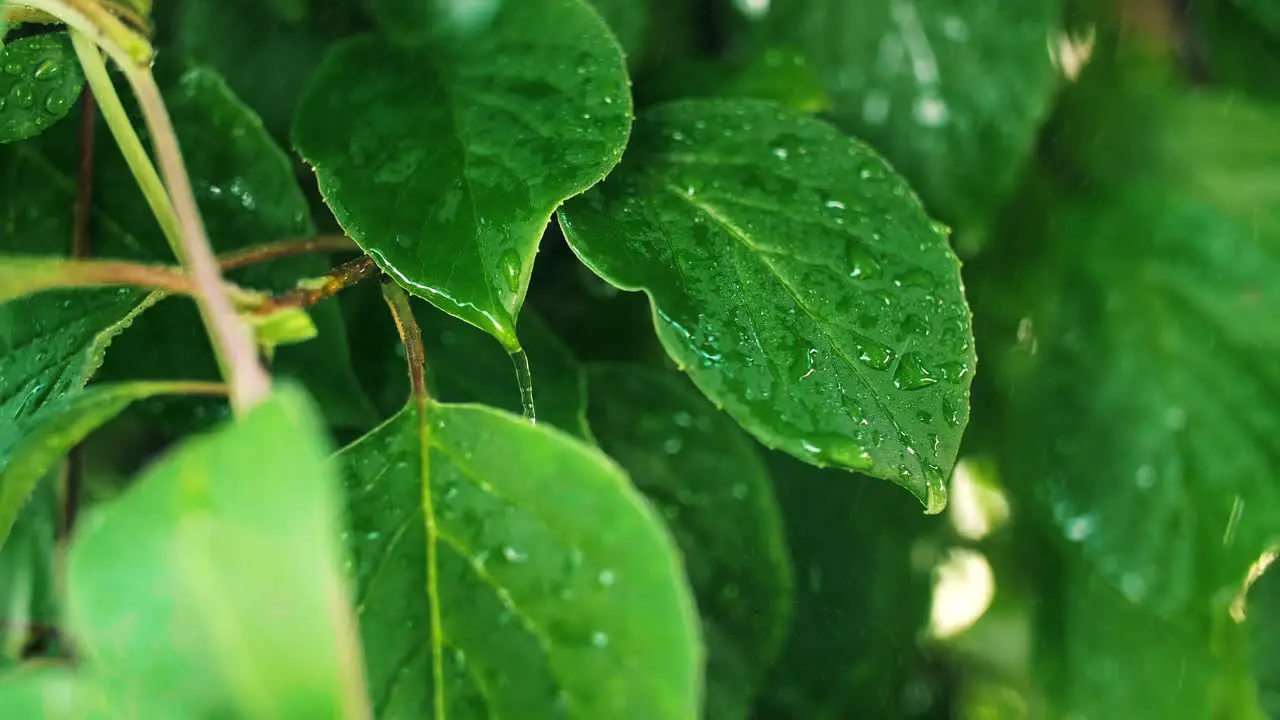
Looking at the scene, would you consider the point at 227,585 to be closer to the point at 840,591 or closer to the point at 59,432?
the point at 59,432

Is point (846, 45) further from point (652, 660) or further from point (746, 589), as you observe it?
point (652, 660)

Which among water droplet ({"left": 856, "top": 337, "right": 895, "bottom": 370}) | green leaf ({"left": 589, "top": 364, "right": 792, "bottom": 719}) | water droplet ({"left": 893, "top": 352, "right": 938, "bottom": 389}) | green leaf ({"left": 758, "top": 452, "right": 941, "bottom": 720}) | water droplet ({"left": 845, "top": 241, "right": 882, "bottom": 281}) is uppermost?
water droplet ({"left": 845, "top": 241, "right": 882, "bottom": 281})

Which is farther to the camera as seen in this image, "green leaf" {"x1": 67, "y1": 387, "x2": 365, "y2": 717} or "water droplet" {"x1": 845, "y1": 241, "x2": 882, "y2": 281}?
"water droplet" {"x1": 845, "y1": 241, "x2": 882, "y2": 281}

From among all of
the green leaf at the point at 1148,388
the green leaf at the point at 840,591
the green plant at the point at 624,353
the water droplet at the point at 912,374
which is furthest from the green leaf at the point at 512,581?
the green leaf at the point at 1148,388

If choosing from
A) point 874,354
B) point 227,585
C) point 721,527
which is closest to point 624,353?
point 721,527

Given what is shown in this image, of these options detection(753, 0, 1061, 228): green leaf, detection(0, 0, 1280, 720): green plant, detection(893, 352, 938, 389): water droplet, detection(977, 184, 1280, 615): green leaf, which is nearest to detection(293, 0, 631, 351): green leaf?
detection(0, 0, 1280, 720): green plant

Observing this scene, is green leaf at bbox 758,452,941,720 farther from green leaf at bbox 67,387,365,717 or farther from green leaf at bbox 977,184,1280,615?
green leaf at bbox 67,387,365,717

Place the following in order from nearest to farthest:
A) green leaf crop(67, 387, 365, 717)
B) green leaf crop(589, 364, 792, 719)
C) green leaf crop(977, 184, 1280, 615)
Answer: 1. green leaf crop(67, 387, 365, 717)
2. green leaf crop(589, 364, 792, 719)
3. green leaf crop(977, 184, 1280, 615)

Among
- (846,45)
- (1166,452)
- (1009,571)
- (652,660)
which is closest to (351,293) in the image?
(652,660)
